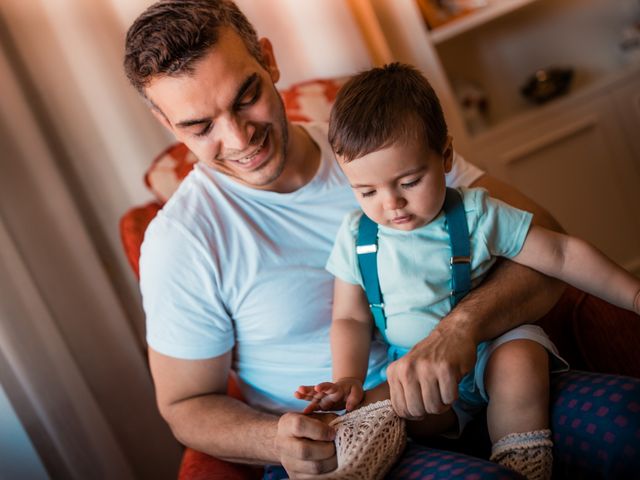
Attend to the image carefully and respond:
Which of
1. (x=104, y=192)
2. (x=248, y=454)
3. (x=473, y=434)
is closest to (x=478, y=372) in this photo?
(x=473, y=434)

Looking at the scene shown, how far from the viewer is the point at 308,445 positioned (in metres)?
1.18

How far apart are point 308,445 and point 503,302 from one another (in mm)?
427

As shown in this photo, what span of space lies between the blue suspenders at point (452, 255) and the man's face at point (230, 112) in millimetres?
275

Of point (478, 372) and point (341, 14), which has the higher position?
point (341, 14)

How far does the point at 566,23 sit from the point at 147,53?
7.34ft

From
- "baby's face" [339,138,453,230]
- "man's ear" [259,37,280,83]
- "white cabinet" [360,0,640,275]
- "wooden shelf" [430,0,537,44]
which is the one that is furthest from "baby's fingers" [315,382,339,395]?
"wooden shelf" [430,0,537,44]

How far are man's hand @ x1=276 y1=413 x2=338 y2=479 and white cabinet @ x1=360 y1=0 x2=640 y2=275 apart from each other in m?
1.78

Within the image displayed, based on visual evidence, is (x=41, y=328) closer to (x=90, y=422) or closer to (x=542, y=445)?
(x=90, y=422)

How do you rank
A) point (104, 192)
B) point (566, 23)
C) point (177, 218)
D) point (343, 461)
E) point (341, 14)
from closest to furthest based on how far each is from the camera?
point (343, 461) → point (177, 218) → point (104, 192) → point (341, 14) → point (566, 23)

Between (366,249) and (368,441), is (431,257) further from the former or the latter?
(368,441)

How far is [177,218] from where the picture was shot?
152cm

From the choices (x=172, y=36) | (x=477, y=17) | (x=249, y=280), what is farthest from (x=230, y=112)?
(x=477, y=17)

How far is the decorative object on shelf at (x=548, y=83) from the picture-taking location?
115 inches

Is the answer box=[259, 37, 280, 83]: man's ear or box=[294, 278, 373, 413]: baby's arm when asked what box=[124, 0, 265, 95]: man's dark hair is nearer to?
box=[259, 37, 280, 83]: man's ear
